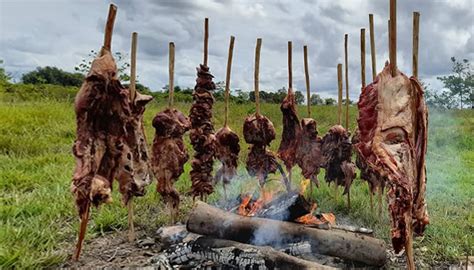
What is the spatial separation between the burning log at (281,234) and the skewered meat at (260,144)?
1153 millimetres

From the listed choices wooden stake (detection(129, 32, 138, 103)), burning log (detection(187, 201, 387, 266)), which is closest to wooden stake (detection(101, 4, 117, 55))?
wooden stake (detection(129, 32, 138, 103))

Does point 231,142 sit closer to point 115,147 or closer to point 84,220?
point 115,147

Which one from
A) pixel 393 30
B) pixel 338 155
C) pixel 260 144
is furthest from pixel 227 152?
pixel 393 30

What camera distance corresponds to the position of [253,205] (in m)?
4.29

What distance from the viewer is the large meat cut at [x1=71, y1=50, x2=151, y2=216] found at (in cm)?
319

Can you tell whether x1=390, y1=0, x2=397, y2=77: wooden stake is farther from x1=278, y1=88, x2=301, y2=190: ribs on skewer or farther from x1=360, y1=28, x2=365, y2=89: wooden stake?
x1=278, y1=88, x2=301, y2=190: ribs on skewer

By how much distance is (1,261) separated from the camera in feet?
11.6

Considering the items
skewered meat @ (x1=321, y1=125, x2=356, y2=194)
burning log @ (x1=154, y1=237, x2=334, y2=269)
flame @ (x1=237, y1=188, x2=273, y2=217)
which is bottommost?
burning log @ (x1=154, y1=237, x2=334, y2=269)

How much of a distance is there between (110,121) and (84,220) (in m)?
0.76

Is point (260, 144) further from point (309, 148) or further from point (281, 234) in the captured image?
point (281, 234)

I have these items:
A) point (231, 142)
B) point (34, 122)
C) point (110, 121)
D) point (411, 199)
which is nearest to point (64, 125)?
point (34, 122)

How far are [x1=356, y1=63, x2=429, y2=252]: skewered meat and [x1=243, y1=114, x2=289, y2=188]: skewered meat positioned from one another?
5.92ft

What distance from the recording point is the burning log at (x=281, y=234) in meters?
3.72

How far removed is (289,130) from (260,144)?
433 mm
